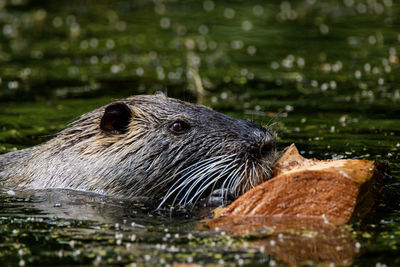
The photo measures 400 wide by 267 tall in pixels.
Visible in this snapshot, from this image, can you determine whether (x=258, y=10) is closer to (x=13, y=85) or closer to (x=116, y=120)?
(x=13, y=85)

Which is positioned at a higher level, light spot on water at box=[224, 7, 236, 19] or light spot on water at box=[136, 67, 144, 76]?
light spot on water at box=[224, 7, 236, 19]

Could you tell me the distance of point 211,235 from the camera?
7180 millimetres

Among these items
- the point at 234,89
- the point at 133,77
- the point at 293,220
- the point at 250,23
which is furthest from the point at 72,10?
the point at 293,220

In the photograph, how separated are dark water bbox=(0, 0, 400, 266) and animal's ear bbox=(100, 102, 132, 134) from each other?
885mm

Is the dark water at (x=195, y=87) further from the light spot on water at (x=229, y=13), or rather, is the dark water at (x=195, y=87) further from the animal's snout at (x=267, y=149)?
the animal's snout at (x=267, y=149)

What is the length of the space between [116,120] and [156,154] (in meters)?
0.71

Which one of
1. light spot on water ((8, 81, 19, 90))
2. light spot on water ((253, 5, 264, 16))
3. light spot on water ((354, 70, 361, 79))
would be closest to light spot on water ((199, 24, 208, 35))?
light spot on water ((253, 5, 264, 16))

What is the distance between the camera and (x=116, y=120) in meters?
9.02

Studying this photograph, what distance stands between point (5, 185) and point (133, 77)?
783 cm

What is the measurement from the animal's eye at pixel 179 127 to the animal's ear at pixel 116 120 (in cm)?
58

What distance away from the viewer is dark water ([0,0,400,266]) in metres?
6.88

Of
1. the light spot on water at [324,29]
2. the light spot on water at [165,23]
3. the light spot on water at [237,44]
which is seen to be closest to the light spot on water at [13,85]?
the light spot on water at [237,44]

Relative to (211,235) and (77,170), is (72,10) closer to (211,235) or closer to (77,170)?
(77,170)

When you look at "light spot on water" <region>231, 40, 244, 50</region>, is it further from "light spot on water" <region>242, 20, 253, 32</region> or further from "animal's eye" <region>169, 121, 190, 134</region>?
"animal's eye" <region>169, 121, 190, 134</region>
